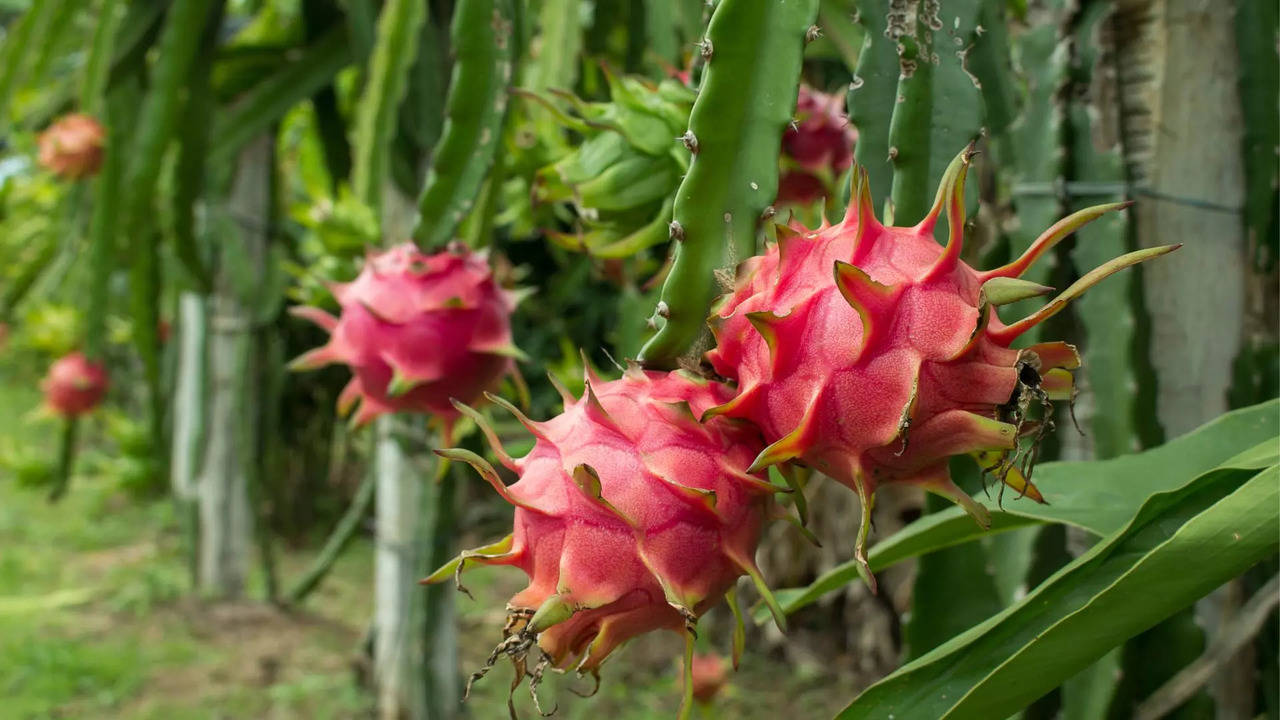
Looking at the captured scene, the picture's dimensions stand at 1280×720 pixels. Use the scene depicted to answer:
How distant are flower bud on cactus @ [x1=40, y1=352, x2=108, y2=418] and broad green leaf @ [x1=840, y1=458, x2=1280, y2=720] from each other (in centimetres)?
325

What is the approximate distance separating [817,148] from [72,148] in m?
1.80

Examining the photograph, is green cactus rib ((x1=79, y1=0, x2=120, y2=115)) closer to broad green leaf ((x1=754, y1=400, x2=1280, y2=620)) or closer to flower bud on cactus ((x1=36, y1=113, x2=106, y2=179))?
flower bud on cactus ((x1=36, y1=113, x2=106, y2=179))

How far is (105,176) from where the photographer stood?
1824mm

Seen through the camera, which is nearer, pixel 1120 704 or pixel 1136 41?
pixel 1120 704

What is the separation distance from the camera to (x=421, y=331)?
3.03ft

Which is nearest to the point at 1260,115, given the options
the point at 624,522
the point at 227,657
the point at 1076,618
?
the point at 1076,618

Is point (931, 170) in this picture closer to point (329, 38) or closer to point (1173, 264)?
point (1173, 264)

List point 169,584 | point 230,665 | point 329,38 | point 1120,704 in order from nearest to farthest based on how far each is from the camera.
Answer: point 1120,704
point 329,38
point 230,665
point 169,584

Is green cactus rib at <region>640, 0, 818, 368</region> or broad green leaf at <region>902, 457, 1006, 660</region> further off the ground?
green cactus rib at <region>640, 0, 818, 368</region>

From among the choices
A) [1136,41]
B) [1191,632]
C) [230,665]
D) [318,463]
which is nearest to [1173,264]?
[1136,41]

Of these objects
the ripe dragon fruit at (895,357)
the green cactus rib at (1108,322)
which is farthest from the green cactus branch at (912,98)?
the green cactus rib at (1108,322)

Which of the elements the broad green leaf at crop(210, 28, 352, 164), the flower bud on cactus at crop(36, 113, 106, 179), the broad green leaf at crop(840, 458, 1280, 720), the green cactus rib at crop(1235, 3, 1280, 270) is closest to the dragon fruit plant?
the broad green leaf at crop(840, 458, 1280, 720)

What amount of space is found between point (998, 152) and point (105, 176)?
154 cm

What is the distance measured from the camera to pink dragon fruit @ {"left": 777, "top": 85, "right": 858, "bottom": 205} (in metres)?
1.16
